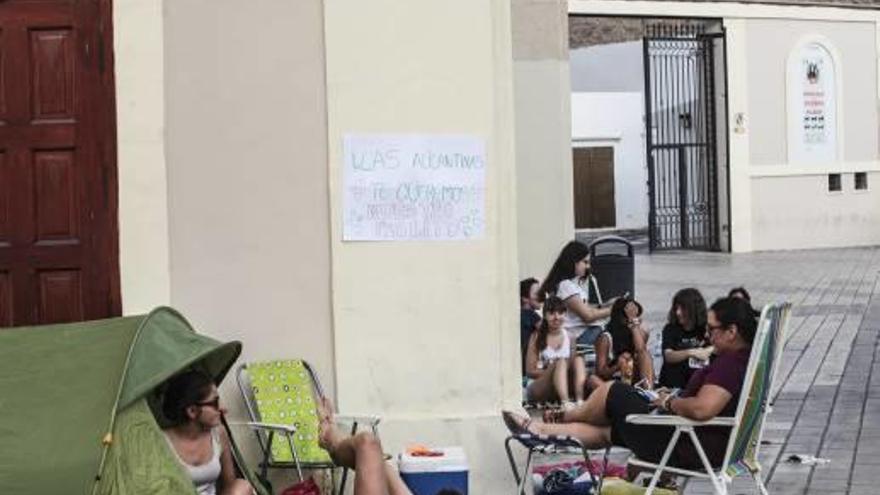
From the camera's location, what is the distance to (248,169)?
7.11 metres

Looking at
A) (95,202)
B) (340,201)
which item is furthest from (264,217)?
(95,202)

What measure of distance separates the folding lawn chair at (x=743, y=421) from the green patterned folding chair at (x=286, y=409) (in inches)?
56.7

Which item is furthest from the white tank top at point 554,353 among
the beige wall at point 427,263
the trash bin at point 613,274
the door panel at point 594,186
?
the door panel at point 594,186

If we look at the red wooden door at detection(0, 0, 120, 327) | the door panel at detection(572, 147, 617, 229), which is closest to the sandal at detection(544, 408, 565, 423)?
the red wooden door at detection(0, 0, 120, 327)

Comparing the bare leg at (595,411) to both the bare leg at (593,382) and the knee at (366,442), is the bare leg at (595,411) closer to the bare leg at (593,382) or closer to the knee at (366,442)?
the knee at (366,442)

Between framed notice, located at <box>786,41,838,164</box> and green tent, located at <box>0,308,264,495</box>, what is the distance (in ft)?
78.4

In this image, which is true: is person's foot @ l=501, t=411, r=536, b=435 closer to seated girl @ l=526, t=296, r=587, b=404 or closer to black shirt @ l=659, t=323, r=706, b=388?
black shirt @ l=659, t=323, r=706, b=388

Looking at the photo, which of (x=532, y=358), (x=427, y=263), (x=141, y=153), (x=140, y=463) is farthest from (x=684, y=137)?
(x=140, y=463)

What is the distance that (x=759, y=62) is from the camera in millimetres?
28219

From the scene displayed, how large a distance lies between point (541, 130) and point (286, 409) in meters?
7.47

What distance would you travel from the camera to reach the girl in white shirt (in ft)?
33.8

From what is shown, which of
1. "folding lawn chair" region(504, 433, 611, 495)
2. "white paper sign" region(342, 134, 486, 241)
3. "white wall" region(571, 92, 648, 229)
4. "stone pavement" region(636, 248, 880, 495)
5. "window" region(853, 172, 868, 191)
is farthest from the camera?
"white wall" region(571, 92, 648, 229)

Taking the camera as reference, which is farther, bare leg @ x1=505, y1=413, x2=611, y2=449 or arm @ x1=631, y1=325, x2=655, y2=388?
arm @ x1=631, y1=325, x2=655, y2=388

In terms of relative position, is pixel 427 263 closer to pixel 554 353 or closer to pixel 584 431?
pixel 584 431
